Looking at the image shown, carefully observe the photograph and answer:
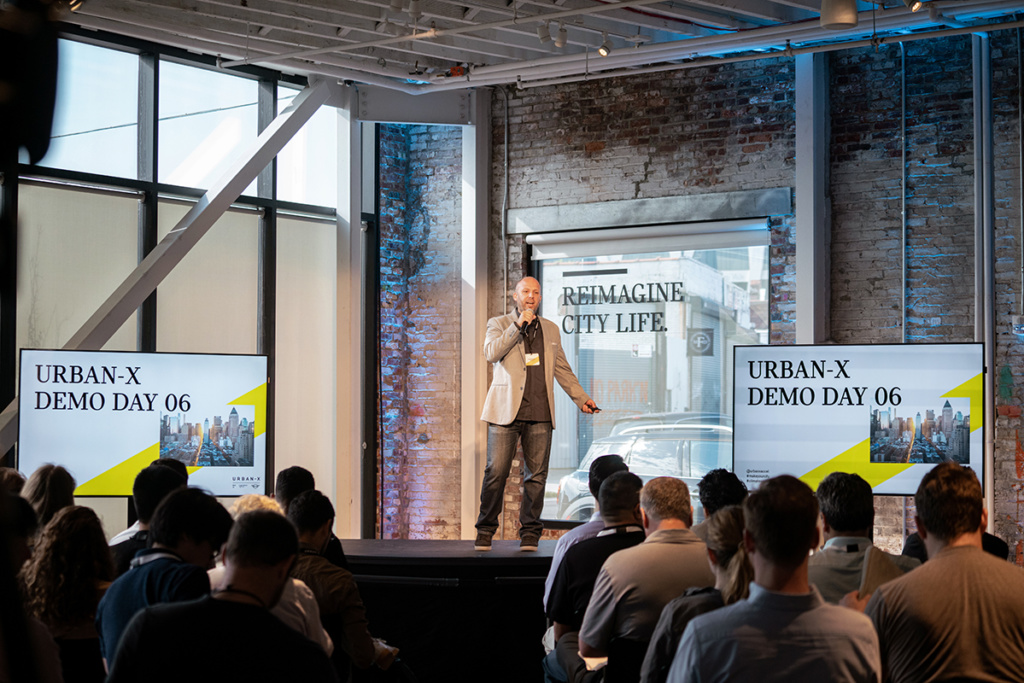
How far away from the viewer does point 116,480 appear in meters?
6.52

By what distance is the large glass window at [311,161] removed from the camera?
8.38 meters

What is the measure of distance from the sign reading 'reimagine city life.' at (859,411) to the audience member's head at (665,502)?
3.26 metres

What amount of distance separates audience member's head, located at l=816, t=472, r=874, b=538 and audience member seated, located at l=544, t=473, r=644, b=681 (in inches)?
39.0

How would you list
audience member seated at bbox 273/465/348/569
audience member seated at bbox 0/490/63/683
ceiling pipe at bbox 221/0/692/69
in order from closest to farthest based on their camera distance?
audience member seated at bbox 0/490/63/683, audience member seated at bbox 273/465/348/569, ceiling pipe at bbox 221/0/692/69

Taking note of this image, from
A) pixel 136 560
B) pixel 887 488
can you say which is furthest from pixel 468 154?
pixel 136 560

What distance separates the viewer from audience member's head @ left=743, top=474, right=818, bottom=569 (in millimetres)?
2143

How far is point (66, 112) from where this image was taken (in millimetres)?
516

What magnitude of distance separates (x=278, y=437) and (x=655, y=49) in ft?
13.9

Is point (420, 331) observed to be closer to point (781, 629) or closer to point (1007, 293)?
point (1007, 293)

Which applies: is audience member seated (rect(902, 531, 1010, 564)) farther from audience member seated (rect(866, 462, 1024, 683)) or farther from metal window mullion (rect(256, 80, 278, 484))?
metal window mullion (rect(256, 80, 278, 484))

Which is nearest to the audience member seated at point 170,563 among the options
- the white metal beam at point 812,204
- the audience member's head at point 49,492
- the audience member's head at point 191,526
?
the audience member's head at point 191,526

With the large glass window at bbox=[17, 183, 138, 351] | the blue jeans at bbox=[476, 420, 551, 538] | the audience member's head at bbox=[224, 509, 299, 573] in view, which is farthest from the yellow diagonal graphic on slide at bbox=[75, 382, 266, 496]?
the audience member's head at bbox=[224, 509, 299, 573]

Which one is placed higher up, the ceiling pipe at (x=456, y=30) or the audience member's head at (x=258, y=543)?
the ceiling pipe at (x=456, y=30)

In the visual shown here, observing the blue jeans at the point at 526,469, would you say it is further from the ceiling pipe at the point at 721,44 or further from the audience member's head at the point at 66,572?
the audience member's head at the point at 66,572
